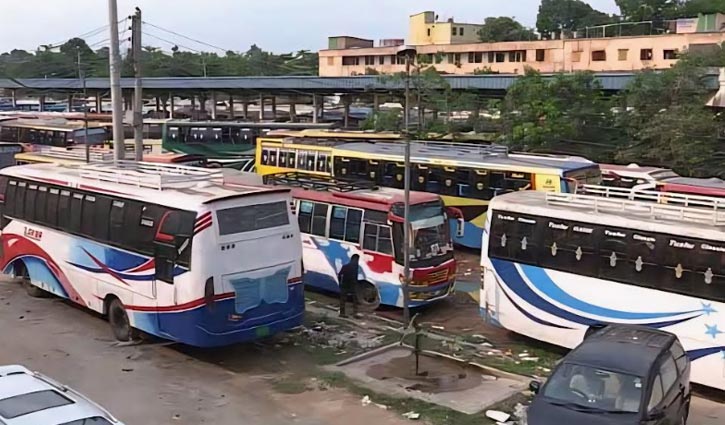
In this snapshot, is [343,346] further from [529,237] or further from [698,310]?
[698,310]

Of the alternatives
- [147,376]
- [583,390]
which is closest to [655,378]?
[583,390]

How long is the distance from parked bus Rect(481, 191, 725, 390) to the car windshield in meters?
2.97

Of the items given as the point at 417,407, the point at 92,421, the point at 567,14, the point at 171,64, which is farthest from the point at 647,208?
the point at 567,14

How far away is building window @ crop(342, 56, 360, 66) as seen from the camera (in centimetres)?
7875

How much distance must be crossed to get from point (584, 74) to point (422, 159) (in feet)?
53.9

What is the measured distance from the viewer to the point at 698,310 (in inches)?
438

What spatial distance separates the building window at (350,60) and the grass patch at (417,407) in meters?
68.8

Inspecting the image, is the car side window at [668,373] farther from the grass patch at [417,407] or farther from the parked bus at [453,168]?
the parked bus at [453,168]

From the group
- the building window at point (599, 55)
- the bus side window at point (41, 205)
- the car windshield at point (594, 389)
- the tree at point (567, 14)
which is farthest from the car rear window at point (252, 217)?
the tree at point (567, 14)

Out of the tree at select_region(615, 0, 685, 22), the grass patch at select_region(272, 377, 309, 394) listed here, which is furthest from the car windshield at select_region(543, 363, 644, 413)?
the tree at select_region(615, 0, 685, 22)

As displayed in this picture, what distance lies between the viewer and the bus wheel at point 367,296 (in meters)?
16.3

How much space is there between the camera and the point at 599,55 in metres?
59.9

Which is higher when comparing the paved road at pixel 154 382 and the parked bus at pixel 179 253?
the parked bus at pixel 179 253

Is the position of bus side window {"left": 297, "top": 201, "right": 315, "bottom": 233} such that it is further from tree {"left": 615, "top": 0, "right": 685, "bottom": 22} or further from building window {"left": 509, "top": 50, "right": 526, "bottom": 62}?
tree {"left": 615, "top": 0, "right": 685, "bottom": 22}
